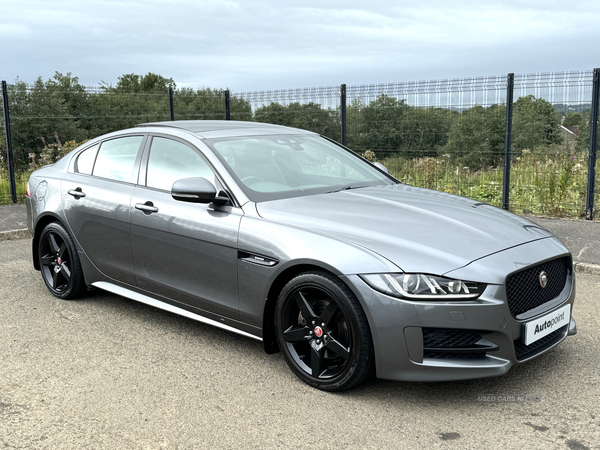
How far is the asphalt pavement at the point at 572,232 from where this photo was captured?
6695mm

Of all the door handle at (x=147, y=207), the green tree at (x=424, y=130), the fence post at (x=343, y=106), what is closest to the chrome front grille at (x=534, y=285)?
the door handle at (x=147, y=207)

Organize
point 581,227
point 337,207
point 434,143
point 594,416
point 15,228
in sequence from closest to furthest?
point 594,416
point 337,207
point 581,227
point 15,228
point 434,143

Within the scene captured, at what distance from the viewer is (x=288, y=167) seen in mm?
4574

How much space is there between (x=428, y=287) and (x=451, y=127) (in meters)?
7.56

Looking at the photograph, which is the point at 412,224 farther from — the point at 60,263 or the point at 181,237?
the point at 60,263

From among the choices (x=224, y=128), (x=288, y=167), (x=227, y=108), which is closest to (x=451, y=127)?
(x=227, y=108)

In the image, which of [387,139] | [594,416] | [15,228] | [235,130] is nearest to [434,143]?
[387,139]

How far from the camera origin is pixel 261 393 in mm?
3668

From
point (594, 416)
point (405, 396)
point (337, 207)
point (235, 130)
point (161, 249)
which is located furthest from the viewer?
point (235, 130)

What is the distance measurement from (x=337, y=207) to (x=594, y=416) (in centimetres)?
193

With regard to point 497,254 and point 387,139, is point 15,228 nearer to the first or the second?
point 387,139

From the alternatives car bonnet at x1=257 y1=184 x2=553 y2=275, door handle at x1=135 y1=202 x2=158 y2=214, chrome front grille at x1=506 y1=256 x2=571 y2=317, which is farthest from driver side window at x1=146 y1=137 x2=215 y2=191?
chrome front grille at x1=506 y1=256 x2=571 y2=317

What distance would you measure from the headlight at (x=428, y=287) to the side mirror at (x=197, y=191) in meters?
1.38

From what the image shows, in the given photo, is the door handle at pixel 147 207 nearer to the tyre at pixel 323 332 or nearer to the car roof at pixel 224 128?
the car roof at pixel 224 128
